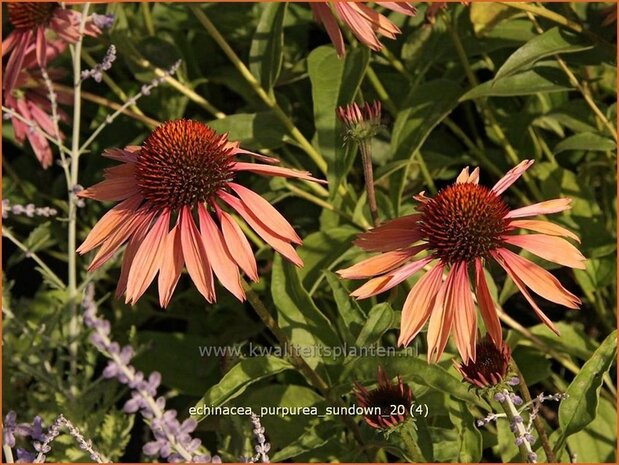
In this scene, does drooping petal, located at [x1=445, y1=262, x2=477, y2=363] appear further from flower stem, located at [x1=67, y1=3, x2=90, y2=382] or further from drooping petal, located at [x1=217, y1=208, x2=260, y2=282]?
flower stem, located at [x1=67, y1=3, x2=90, y2=382]

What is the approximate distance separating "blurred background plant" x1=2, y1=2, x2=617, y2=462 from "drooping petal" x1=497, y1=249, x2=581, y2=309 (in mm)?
108

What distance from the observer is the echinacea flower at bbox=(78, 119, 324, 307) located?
91 cm

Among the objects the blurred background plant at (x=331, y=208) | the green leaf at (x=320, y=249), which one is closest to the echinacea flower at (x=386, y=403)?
the blurred background plant at (x=331, y=208)

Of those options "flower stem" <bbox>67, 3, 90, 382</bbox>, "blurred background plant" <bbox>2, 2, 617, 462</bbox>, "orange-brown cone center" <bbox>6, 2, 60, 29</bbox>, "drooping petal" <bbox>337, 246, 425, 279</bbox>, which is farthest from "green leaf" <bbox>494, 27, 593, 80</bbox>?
"orange-brown cone center" <bbox>6, 2, 60, 29</bbox>

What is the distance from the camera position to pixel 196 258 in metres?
0.93

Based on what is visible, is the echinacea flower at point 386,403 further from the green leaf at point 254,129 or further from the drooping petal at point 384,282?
the green leaf at point 254,129

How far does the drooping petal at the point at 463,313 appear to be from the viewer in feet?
2.80

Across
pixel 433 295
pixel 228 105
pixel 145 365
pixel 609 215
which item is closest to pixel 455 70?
pixel 609 215

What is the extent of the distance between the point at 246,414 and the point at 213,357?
8.5 inches

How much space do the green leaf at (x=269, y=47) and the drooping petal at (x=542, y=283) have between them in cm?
52

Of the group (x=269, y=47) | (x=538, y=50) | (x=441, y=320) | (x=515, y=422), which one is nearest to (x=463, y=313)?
(x=441, y=320)

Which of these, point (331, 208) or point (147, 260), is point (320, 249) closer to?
point (331, 208)

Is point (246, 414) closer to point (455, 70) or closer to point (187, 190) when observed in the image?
point (187, 190)

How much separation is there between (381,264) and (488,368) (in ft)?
0.54
